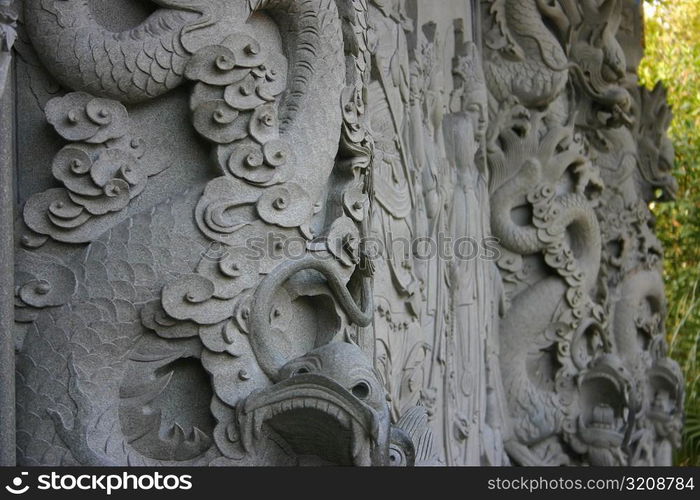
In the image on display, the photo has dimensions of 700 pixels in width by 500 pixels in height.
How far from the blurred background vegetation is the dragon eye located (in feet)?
22.6

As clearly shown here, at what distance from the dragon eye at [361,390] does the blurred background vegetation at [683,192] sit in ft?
22.6

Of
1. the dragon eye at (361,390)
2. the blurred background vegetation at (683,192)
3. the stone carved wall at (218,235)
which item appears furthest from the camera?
the blurred background vegetation at (683,192)

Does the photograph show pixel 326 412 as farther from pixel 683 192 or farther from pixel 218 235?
pixel 683 192

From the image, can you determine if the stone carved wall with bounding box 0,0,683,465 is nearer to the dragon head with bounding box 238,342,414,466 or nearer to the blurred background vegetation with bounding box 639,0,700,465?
the dragon head with bounding box 238,342,414,466

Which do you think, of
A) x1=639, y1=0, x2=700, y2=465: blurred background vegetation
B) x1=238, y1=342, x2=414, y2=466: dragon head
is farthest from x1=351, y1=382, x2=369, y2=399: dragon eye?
x1=639, y1=0, x2=700, y2=465: blurred background vegetation

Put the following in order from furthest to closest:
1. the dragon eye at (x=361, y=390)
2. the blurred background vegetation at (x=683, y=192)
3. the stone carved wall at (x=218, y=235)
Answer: the blurred background vegetation at (x=683, y=192) → the dragon eye at (x=361, y=390) → the stone carved wall at (x=218, y=235)

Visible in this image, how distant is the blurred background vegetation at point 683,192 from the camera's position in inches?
446

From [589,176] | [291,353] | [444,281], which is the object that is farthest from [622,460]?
[291,353]

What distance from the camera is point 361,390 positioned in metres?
4.11

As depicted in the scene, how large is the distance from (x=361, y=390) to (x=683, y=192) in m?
8.63

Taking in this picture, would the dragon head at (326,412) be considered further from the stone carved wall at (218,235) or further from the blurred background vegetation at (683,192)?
the blurred background vegetation at (683,192)

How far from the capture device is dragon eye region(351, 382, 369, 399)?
410 centimetres

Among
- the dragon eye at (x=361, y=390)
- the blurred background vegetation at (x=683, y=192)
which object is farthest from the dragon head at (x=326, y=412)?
the blurred background vegetation at (x=683, y=192)

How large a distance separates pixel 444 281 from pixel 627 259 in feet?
8.81
